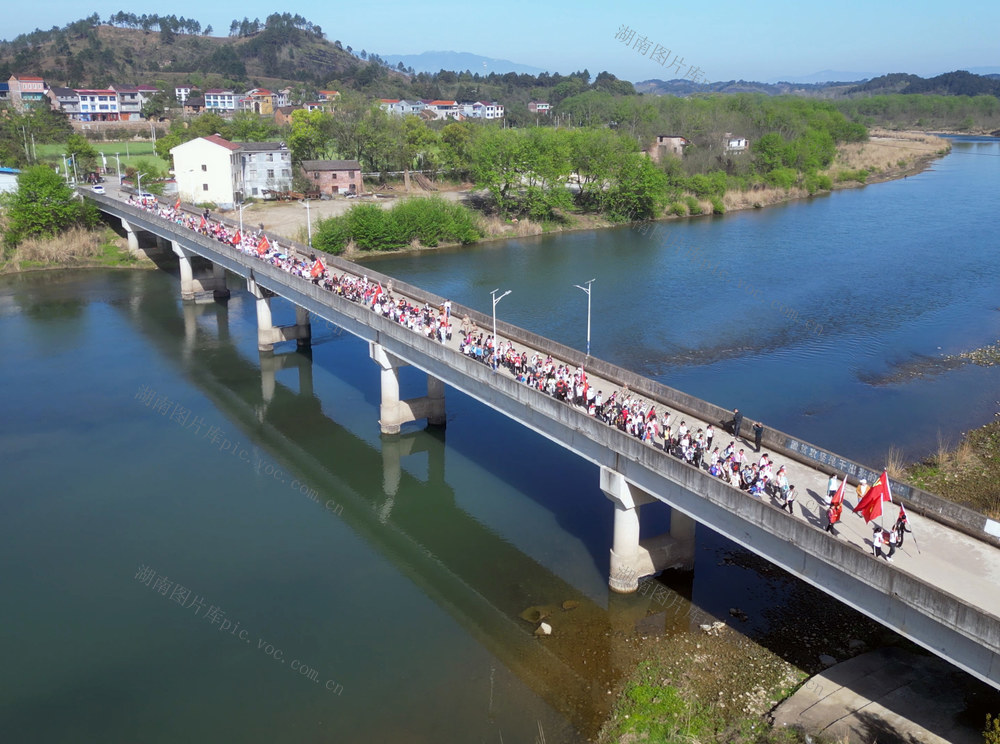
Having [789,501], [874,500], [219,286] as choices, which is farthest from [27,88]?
[874,500]

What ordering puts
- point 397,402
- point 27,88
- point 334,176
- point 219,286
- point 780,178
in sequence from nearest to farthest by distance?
point 397,402 < point 219,286 < point 334,176 < point 780,178 < point 27,88

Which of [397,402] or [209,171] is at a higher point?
[209,171]

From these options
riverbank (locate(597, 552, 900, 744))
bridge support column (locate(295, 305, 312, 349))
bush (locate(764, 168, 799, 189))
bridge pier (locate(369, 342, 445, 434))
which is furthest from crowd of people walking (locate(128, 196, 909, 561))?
bush (locate(764, 168, 799, 189))

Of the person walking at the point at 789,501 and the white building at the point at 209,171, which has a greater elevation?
the white building at the point at 209,171

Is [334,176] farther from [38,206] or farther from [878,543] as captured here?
[878,543]

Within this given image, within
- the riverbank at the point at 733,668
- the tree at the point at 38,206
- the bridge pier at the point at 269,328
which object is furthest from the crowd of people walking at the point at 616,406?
the tree at the point at 38,206

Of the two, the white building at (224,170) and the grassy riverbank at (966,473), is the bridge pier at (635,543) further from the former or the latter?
the white building at (224,170)

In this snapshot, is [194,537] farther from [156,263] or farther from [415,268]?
[156,263]

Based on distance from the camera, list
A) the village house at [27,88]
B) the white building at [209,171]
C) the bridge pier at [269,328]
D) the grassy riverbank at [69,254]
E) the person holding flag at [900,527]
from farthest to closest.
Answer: the village house at [27,88] → the white building at [209,171] → the grassy riverbank at [69,254] → the bridge pier at [269,328] → the person holding flag at [900,527]
